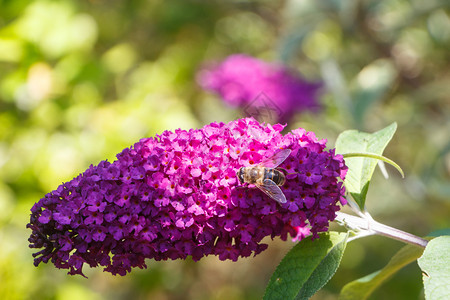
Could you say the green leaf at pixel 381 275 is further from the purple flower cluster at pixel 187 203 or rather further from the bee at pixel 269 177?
the bee at pixel 269 177

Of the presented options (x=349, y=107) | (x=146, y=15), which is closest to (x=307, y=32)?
(x=349, y=107)

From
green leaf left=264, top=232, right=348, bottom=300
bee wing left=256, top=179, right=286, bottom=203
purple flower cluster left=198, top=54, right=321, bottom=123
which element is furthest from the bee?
purple flower cluster left=198, top=54, right=321, bottom=123

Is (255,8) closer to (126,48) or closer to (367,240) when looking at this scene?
(126,48)

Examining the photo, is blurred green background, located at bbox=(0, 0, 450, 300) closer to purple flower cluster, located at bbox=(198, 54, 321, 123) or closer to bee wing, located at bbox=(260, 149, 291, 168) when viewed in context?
purple flower cluster, located at bbox=(198, 54, 321, 123)

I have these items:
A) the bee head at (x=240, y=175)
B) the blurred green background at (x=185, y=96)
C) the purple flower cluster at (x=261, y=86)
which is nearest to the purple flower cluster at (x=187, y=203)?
the bee head at (x=240, y=175)

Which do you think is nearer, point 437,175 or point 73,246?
point 73,246

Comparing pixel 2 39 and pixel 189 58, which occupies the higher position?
pixel 2 39
